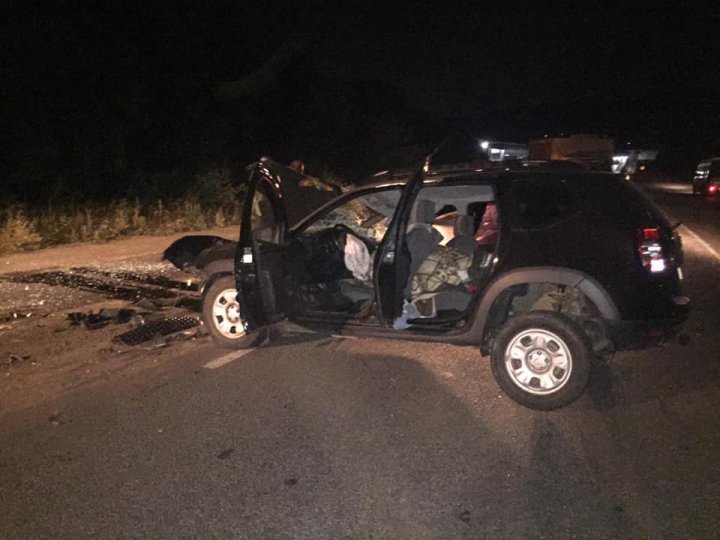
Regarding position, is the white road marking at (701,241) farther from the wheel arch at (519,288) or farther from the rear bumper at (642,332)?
the wheel arch at (519,288)

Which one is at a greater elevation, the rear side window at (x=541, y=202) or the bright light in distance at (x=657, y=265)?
the rear side window at (x=541, y=202)

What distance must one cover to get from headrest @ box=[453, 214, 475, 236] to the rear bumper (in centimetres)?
181

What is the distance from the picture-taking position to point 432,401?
16.5 feet

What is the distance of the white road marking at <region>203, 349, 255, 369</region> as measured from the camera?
19.7 ft

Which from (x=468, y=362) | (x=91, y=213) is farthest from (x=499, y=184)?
(x=91, y=213)

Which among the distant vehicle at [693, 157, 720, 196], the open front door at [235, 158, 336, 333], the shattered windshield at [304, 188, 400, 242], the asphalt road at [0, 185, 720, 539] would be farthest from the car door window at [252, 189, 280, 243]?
the distant vehicle at [693, 157, 720, 196]

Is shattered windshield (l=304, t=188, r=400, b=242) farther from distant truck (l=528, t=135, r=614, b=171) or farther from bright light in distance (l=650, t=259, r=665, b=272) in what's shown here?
distant truck (l=528, t=135, r=614, b=171)

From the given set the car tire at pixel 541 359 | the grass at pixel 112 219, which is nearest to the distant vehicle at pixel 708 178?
the grass at pixel 112 219

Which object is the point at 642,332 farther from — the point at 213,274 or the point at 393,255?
the point at 213,274

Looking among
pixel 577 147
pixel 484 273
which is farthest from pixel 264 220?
pixel 577 147

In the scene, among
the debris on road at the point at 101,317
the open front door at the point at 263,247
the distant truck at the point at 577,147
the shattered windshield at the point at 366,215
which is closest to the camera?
the open front door at the point at 263,247

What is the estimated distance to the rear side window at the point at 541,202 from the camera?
496cm

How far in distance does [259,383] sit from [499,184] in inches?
98.2

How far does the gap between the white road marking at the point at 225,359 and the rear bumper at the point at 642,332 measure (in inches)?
129
